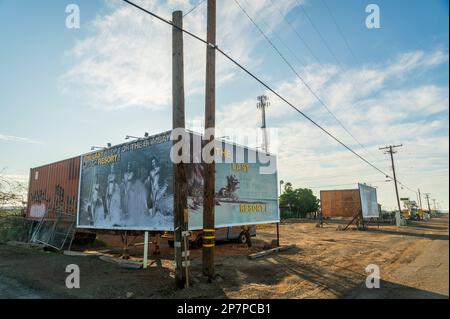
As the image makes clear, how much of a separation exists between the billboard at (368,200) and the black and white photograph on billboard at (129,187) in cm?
2453

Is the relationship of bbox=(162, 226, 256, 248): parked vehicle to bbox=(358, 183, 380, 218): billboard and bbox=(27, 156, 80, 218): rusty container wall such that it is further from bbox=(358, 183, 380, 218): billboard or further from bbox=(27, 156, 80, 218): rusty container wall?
bbox=(358, 183, 380, 218): billboard

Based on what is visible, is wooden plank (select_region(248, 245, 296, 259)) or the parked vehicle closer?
wooden plank (select_region(248, 245, 296, 259))

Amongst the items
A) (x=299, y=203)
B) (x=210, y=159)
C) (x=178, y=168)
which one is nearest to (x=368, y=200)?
(x=299, y=203)

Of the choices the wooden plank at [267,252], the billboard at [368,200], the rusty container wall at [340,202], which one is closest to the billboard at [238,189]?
the wooden plank at [267,252]

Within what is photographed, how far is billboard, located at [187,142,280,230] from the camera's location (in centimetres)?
1321

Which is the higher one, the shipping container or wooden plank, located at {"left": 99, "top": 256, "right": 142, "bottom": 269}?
the shipping container

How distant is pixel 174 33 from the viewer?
26.8ft

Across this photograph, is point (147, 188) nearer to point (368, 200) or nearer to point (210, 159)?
point (210, 159)

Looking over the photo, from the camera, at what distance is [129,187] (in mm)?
13734

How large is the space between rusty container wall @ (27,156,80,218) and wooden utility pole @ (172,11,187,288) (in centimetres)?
1151

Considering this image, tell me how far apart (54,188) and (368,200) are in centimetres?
3071

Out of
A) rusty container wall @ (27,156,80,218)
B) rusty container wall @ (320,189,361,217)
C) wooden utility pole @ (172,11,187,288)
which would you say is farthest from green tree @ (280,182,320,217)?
wooden utility pole @ (172,11,187,288)
